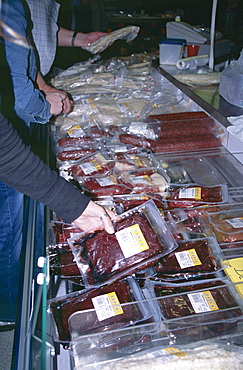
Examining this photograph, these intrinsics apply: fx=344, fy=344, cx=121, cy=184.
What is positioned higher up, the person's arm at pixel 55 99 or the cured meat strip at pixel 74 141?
the person's arm at pixel 55 99

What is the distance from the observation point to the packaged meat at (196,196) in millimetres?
1579

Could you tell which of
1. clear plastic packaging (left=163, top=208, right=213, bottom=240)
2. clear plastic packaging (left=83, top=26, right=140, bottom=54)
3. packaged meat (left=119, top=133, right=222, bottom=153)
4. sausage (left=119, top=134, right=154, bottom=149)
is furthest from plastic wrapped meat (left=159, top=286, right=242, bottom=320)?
clear plastic packaging (left=83, top=26, right=140, bottom=54)

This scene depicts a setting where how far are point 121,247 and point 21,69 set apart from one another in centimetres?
113

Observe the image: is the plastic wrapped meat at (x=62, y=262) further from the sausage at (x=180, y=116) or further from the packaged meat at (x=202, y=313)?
the sausage at (x=180, y=116)

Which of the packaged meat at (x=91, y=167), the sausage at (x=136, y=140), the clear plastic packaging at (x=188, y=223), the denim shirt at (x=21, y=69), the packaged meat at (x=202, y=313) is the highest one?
the denim shirt at (x=21, y=69)

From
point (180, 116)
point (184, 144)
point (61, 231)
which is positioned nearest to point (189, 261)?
point (61, 231)

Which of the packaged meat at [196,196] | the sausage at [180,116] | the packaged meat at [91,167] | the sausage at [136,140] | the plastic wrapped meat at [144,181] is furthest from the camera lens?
the sausage at [180,116]

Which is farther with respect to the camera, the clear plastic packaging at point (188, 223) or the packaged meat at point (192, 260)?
the clear plastic packaging at point (188, 223)

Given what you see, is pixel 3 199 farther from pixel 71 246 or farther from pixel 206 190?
pixel 206 190

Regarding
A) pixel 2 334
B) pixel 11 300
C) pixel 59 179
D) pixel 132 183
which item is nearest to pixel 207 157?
pixel 132 183

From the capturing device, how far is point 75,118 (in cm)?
261

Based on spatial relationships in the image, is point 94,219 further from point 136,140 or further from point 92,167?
point 136,140

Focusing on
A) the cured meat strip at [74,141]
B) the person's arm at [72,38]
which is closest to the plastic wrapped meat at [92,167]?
the cured meat strip at [74,141]

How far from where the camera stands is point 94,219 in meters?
1.28
